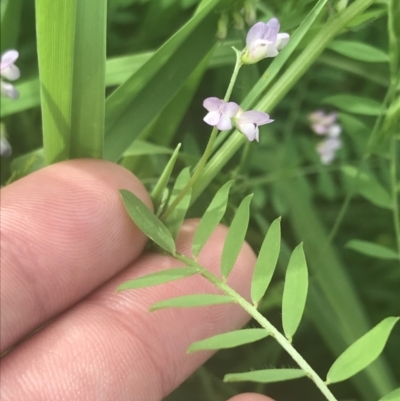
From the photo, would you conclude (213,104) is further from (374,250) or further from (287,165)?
(287,165)

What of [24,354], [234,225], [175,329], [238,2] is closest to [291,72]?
[238,2]

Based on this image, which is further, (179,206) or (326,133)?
(326,133)

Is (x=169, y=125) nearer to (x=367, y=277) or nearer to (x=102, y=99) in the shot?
(x=102, y=99)

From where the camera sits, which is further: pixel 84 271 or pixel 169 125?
pixel 169 125

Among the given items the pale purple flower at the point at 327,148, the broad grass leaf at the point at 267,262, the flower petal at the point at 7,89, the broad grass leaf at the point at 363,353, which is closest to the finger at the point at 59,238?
the flower petal at the point at 7,89

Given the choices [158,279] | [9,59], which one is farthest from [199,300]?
[9,59]

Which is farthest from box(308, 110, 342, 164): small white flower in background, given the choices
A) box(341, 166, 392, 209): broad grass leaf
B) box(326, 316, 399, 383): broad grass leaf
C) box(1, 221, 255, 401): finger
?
box(326, 316, 399, 383): broad grass leaf

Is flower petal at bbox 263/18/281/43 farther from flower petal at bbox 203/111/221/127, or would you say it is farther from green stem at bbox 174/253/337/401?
green stem at bbox 174/253/337/401
